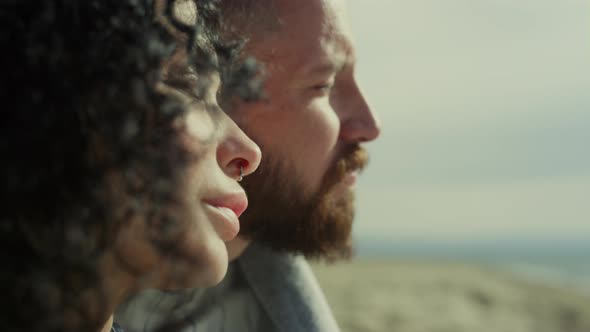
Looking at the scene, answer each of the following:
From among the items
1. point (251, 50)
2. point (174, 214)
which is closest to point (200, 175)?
point (174, 214)

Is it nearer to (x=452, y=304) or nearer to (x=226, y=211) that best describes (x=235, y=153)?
(x=226, y=211)


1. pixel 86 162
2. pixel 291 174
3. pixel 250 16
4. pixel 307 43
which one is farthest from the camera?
pixel 291 174

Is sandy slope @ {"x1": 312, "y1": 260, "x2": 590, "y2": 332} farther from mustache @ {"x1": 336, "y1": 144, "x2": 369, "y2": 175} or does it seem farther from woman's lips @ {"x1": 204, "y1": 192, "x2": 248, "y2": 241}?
woman's lips @ {"x1": 204, "y1": 192, "x2": 248, "y2": 241}

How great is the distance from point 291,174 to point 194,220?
1.04 m

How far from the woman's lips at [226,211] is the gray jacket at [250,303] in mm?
966

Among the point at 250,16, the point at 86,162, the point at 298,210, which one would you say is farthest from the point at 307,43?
the point at 86,162

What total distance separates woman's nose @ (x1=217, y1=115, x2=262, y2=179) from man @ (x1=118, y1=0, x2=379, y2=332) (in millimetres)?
592

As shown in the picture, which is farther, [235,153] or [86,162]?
[235,153]

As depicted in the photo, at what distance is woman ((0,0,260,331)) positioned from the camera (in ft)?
3.57

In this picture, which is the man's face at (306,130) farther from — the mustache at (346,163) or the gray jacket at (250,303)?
the gray jacket at (250,303)

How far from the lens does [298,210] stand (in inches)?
93.3

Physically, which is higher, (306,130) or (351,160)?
(306,130)

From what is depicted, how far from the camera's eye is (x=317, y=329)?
7.60 feet

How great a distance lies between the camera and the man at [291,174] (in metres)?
2.16
